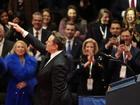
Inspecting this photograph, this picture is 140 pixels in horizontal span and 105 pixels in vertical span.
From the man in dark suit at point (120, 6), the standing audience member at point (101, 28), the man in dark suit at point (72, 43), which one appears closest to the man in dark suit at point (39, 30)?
the man in dark suit at point (72, 43)

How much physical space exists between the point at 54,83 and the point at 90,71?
1540 mm

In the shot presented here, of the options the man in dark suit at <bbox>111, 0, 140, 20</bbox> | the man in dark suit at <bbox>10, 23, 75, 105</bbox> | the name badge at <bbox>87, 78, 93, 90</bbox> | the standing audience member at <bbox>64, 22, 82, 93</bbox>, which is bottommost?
the name badge at <bbox>87, 78, 93, 90</bbox>

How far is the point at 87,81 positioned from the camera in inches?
257

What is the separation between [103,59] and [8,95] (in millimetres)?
1519

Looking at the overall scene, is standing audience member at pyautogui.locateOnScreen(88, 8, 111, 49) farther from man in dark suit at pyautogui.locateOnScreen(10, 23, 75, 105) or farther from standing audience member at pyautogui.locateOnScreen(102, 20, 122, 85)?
man in dark suit at pyautogui.locateOnScreen(10, 23, 75, 105)

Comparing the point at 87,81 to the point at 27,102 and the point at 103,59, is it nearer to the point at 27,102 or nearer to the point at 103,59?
the point at 103,59

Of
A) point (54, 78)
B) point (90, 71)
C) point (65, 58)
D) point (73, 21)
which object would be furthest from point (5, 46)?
point (54, 78)

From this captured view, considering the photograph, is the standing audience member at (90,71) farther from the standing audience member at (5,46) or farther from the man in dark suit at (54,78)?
the standing audience member at (5,46)

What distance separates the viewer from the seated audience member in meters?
6.45

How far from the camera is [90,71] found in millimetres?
6492

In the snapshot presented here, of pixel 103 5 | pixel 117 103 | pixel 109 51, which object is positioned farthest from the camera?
pixel 103 5

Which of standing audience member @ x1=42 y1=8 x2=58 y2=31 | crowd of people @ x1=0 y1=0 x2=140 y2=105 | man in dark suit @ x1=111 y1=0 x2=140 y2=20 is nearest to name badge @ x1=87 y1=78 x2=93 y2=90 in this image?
crowd of people @ x1=0 y1=0 x2=140 y2=105

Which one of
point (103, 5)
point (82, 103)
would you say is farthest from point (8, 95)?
point (103, 5)

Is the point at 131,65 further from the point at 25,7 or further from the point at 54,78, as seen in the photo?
the point at 25,7
